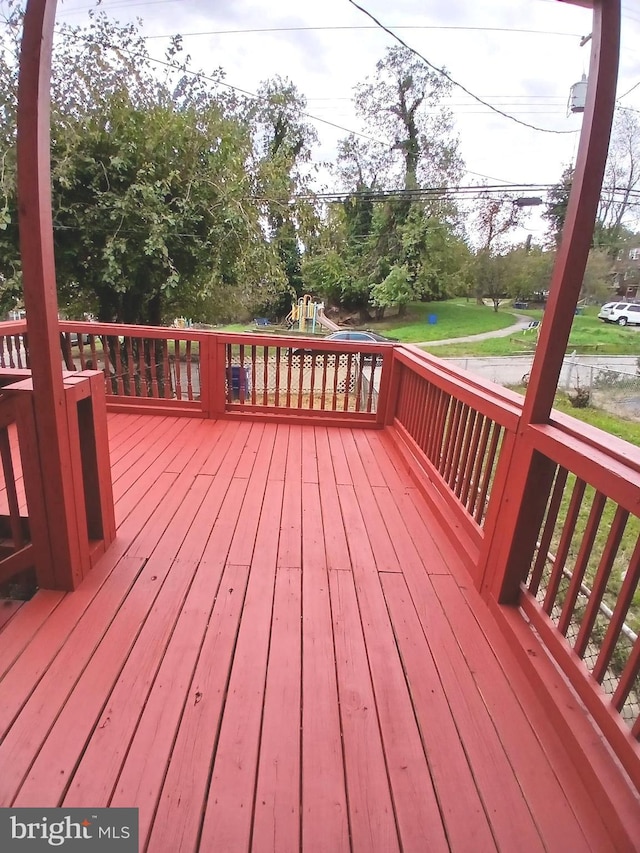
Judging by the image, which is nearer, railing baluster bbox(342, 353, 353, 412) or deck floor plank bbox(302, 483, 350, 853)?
deck floor plank bbox(302, 483, 350, 853)

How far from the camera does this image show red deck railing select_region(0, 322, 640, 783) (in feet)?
3.85

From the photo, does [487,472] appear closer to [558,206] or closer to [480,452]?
[480,452]

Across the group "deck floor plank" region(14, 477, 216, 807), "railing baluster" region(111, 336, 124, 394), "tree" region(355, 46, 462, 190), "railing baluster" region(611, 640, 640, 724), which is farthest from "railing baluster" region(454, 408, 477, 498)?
"tree" region(355, 46, 462, 190)

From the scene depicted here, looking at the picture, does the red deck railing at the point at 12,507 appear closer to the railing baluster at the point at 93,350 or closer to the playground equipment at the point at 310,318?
the railing baluster at the point at 93,350

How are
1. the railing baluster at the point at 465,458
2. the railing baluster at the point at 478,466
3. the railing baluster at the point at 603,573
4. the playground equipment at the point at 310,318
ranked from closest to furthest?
the railing baluster at the point at 603,573 → the railing baluster at the point at 478,466 → the railing baluster at the point at 465,458 → the playground equipment at the point at 310,318

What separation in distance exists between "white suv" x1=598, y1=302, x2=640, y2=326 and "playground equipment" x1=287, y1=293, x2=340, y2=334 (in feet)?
11.8

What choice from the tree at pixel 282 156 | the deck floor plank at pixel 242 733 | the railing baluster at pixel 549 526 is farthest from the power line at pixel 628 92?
the tree at pixel 282 156

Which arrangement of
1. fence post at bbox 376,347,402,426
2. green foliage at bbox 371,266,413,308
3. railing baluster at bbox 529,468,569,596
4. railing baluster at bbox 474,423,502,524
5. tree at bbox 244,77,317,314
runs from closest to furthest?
railing baluster at bbox 529,468,569,596
railing baluster at bbox 474,423,502,524
fence post at bbox 376,347,402,426
green foliage at bbox 371,266,413,308
tree at bbox 244,77,317,314

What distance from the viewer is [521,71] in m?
2.49

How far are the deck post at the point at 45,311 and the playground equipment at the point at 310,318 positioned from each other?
11.9 feet

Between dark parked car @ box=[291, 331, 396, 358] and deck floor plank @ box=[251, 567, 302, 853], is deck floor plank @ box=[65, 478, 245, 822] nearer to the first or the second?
deck floor plank @ box=[251, 567, 302, 853]

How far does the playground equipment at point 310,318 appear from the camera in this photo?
5.16m

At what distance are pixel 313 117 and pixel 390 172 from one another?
6.78 feet

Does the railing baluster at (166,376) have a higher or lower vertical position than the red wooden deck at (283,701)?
higher
